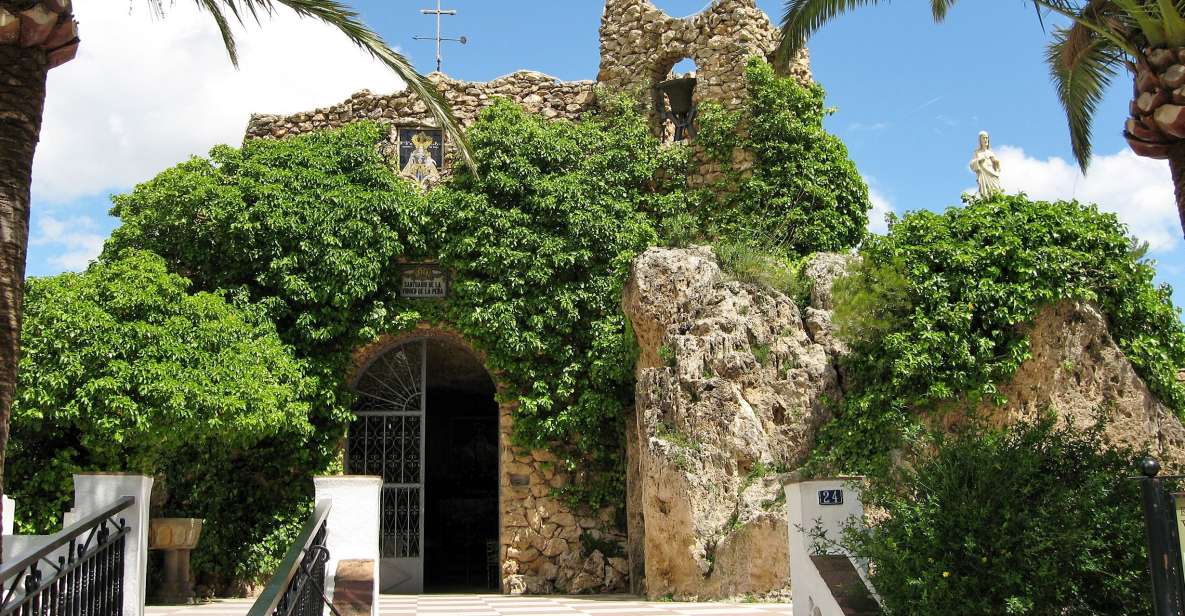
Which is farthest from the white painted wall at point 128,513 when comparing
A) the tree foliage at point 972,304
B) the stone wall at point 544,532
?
the stone wall at point 544,532

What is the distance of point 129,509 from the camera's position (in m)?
6.90

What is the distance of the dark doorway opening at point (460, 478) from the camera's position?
21531 mm

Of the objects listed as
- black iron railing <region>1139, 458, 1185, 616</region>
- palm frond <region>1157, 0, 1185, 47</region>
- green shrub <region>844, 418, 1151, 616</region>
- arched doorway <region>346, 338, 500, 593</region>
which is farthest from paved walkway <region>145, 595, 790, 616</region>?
palm frond <region>1157, 0, 1185, 47</region>

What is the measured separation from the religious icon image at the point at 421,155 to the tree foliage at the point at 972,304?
23.6 ft

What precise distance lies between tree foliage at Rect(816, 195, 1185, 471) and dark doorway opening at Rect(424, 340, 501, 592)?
953 centimetres

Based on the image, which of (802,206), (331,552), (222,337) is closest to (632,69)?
(802,206)

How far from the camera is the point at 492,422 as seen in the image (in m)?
22.8

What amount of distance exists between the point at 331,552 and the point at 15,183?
3.43 meters

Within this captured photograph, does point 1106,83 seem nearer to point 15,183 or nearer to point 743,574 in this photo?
point 743,574

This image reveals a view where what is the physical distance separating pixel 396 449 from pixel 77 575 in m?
10.4

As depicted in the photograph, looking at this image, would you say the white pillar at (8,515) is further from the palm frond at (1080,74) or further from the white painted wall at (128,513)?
the palm frond at (1080,74)

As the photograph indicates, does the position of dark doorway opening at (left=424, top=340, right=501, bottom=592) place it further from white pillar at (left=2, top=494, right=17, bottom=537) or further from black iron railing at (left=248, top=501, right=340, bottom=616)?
black iron railing at (left=248, top=501, right=340, bottom=616)

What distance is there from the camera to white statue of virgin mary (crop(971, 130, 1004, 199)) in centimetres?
1449

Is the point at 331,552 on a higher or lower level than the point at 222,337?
lower
